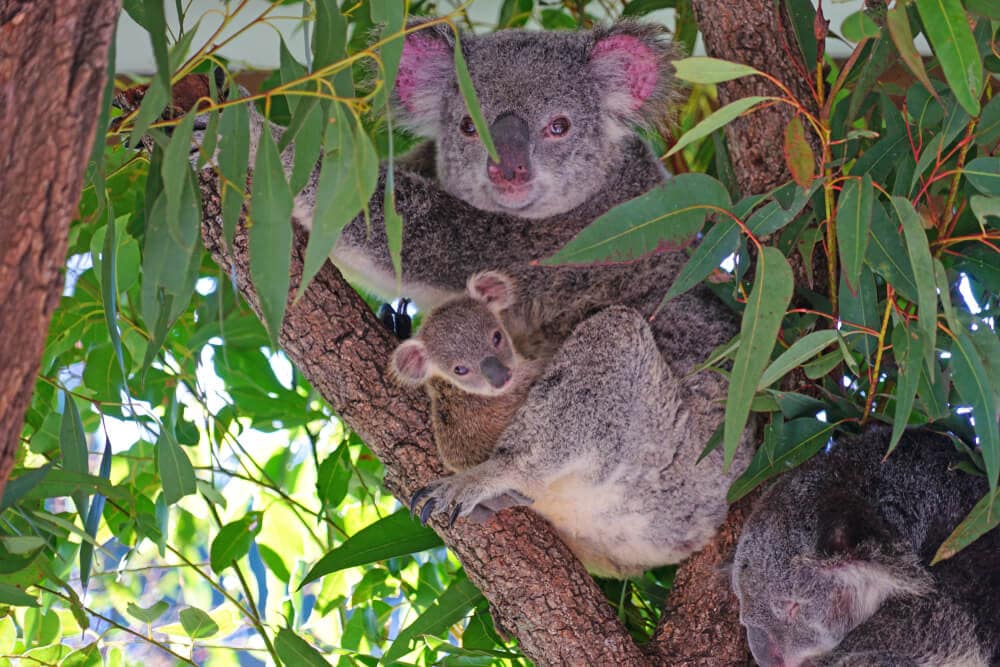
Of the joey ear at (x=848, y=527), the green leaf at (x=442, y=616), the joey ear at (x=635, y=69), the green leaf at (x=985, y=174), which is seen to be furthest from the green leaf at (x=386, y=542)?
the green leaf at (x=985, y=174)

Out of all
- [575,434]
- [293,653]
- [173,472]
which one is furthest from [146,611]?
[575,434]

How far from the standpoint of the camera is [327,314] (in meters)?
2.21

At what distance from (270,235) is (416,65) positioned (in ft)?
4.35

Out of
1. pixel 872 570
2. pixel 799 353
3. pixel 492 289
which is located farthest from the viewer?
pixel 492 289

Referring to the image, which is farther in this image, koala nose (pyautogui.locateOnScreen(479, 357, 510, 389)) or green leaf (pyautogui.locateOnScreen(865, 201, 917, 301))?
koala nose (pyautogui.locateOnScreen(479, 357, 510, 389))

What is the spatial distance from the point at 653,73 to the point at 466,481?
43.7 inches

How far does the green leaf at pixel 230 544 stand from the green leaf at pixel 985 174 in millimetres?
1761

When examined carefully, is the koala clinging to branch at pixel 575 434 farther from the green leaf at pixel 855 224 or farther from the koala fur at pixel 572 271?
the green leaf at pixel 855 224

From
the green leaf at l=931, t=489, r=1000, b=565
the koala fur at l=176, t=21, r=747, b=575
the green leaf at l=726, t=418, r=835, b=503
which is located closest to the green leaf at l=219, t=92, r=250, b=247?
the koala fur at l=176, t=21, r=747, b=575

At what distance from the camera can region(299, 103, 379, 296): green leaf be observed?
1.46 metres

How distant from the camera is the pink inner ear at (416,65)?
267cm

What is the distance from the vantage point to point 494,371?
231 cm

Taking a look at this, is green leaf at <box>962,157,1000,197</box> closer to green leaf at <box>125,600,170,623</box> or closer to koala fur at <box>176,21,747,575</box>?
koala fur at <box>176,21,747,575</box>

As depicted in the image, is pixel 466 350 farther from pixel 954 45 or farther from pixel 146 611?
pixel 954 45
